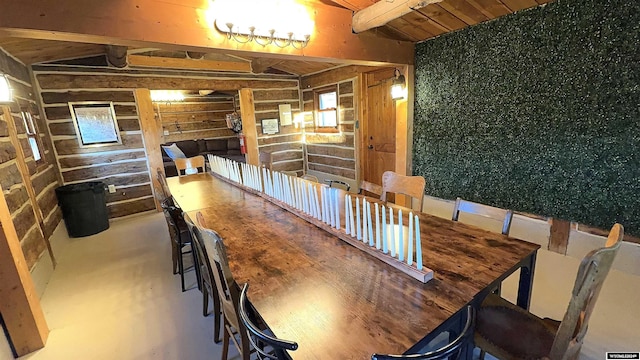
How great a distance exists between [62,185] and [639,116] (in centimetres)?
648

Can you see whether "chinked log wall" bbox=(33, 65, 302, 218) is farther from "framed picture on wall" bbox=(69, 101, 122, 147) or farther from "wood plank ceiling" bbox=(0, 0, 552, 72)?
"wood plank ceiling" bbox=(0, 0, 552, 72)

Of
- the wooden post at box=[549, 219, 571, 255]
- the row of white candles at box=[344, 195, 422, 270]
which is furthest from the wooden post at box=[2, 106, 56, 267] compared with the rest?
the wooden post at box=[549, 219, 571, 255]

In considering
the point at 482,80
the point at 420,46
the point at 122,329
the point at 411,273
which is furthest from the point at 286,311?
the point at 420,46

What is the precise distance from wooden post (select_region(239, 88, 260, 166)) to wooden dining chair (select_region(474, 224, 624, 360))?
15.9ft

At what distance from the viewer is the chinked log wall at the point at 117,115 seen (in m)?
3.94

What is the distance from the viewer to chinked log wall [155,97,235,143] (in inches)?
317

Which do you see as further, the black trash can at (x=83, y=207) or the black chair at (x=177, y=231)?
the black trash can at (x=83, y=207)

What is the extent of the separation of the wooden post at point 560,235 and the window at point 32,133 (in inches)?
220

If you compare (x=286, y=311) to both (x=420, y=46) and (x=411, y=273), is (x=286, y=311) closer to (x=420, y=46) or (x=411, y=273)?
(x=411, y=273)

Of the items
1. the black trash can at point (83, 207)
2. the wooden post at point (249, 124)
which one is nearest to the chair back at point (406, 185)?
the wooden post at point (249, 124)

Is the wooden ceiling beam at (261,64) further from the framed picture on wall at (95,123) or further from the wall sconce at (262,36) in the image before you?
the wall sconce at (262,36)

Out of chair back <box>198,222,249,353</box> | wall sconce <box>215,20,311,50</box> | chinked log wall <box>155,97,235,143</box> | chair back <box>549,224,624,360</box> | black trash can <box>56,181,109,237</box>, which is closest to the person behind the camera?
chair back <box>549,224,624,360</box>

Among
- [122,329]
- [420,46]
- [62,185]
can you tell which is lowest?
[122,329]

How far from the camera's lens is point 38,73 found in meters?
3.79
